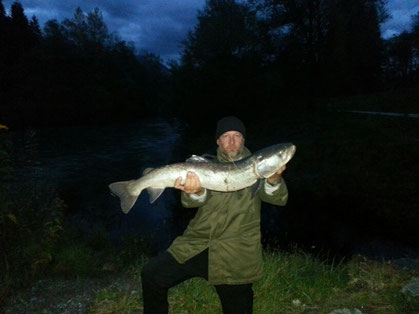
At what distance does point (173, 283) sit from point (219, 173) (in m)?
1.31

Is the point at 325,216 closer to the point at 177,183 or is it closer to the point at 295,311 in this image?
the point at 295,311

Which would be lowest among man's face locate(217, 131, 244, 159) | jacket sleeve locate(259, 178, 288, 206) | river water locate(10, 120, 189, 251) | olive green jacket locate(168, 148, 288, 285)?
river water locate(10, 120, 189, 251)

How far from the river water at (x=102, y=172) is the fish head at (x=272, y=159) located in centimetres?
487

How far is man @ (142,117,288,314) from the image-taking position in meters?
3.27

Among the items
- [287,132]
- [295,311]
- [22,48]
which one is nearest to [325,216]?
[295,311]

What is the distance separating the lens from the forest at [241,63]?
101 ft

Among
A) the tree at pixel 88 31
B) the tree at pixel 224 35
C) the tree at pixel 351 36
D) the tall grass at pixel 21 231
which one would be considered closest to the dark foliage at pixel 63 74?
the tree at pixel 88 31

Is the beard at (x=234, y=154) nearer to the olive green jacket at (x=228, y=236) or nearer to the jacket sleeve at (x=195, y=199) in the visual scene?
the olive green jacket at (x=228, y=236)

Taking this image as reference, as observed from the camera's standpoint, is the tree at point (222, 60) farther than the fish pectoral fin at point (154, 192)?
Yes

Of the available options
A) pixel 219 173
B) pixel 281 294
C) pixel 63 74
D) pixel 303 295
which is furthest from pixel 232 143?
pixel 63 74

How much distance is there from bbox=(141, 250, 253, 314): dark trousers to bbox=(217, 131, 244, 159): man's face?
126 cm

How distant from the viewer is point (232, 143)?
3965 millimetres

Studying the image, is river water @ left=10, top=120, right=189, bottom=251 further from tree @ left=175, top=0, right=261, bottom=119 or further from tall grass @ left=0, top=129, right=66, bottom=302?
tree @ left=175, top=0, right=261, bottom=119

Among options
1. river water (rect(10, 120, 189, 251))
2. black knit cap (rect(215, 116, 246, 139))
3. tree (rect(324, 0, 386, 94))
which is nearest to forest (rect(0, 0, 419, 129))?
tree (rect(324, 0, 386, 94))
